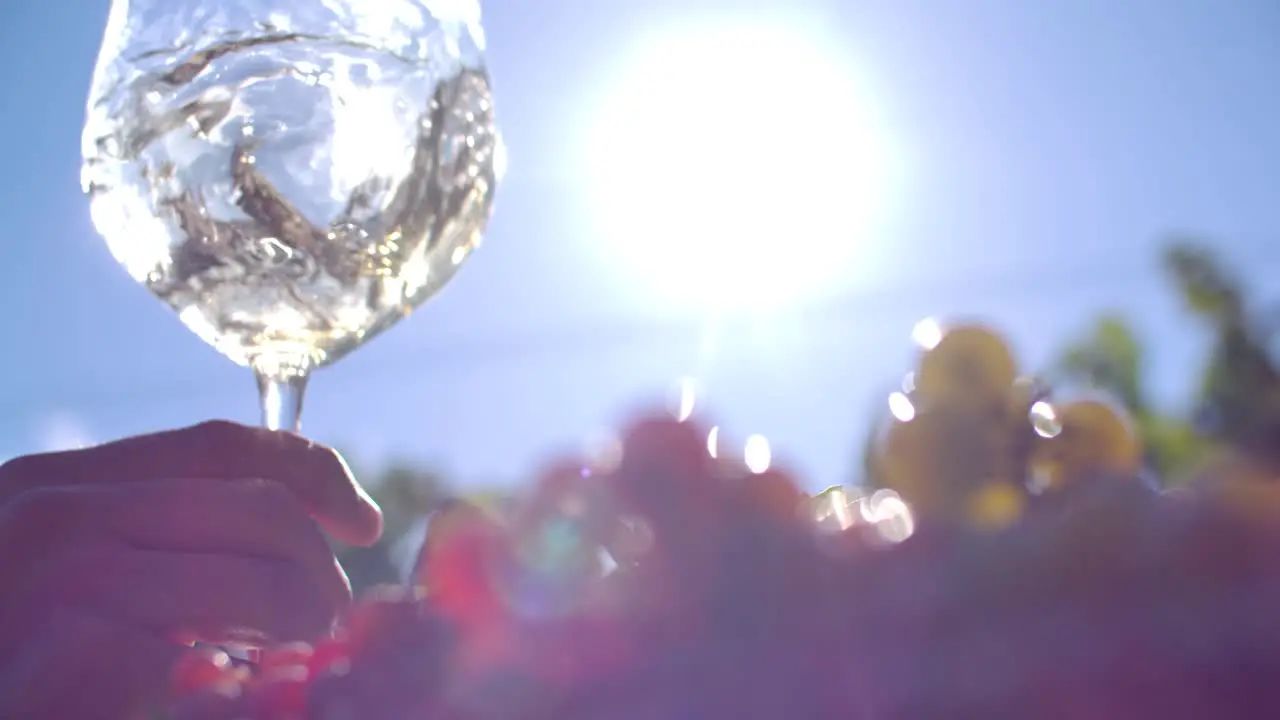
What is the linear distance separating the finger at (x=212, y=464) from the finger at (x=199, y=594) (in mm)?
61

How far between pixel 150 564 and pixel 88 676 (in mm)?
64

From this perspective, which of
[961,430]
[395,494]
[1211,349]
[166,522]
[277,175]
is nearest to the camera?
[961,430]

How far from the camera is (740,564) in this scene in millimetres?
246

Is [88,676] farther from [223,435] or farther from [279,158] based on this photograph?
[279,158]

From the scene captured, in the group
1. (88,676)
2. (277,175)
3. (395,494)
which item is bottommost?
(395,494)

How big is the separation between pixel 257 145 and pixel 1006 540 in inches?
20.5

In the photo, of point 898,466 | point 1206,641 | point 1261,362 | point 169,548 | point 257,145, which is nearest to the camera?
point 1206,641

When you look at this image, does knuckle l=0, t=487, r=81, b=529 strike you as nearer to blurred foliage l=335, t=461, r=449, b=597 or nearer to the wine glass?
the wine glass

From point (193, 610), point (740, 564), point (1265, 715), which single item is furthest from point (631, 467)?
point (193, 610)

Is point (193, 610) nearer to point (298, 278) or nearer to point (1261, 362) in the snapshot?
point (298, 278)

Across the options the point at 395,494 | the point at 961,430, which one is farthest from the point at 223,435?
the point at 395,494

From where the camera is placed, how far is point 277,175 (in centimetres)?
60

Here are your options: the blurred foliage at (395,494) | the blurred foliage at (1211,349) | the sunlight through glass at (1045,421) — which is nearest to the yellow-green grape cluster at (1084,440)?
the sunlight through glass at (1045,421)

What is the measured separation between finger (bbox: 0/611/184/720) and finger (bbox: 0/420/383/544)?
12 cm
